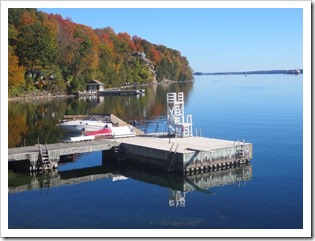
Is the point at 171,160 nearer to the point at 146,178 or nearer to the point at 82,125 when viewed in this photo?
the point at 146,178

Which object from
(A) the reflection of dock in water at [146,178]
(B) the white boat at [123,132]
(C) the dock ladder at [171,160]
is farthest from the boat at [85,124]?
(C) the dock ladder at [171,160]

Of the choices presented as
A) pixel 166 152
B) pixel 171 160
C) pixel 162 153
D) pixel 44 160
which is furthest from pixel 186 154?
pixel 44 160

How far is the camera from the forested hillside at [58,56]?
9275 cm

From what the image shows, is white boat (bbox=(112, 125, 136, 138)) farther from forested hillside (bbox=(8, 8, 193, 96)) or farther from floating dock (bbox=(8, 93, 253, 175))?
forested hillside (bbox=(8, 8, 193, 96))

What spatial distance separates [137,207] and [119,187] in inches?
177

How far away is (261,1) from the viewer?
56.1 ft

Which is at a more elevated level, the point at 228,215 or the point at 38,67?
the point at 38,67

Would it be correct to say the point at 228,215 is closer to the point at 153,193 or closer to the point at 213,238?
the point at 153,193

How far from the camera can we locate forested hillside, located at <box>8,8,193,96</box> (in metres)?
92.8

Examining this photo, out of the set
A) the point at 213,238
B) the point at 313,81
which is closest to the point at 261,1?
the point at 313,81

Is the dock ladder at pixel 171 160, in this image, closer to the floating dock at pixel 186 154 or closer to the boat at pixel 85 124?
the floating dock at pixel 186 154

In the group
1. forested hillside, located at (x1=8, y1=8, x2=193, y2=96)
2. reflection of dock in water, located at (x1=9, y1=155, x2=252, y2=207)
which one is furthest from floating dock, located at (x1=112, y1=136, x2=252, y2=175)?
forested hillside, located at (x1=8, y1=8, x2=193, y2=96)

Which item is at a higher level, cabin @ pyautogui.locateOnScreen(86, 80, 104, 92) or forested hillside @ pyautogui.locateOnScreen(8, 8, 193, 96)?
forested hillside @ pyautogui.locateOnScreen(8, 8, 193, 96)

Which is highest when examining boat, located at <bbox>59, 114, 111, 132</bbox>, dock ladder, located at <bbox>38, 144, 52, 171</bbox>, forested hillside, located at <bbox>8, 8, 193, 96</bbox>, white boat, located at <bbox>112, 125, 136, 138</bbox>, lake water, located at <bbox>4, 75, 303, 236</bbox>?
forested hillside, located at <bbox>8, 8, 193, 96</bbox>
